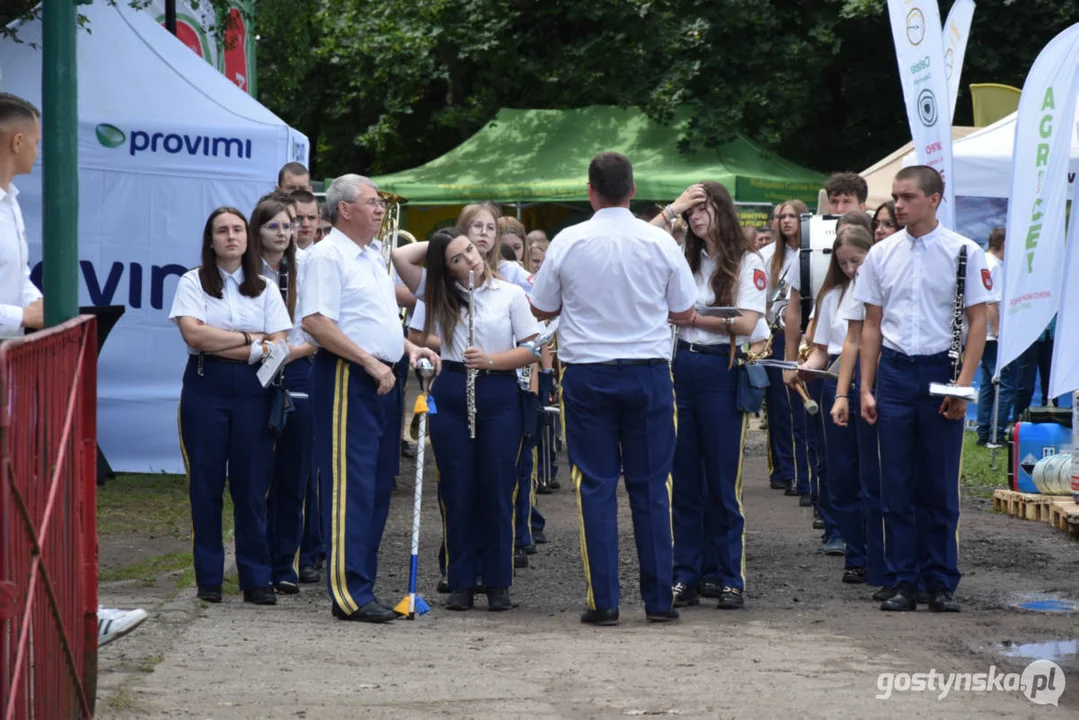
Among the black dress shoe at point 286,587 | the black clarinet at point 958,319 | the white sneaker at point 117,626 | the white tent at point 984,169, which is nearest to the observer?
the white sneaker at point 117,626

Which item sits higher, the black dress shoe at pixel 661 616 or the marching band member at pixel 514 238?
the marching band member at pixel 514 238

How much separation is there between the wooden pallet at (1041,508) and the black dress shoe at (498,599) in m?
3.68

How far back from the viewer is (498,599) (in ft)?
24.9

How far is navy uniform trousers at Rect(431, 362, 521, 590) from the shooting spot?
7551mm

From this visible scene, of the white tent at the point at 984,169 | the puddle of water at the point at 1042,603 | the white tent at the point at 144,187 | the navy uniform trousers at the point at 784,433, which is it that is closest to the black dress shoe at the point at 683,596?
the puddle of water at the point at 1042,603

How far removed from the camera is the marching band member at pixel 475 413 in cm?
755

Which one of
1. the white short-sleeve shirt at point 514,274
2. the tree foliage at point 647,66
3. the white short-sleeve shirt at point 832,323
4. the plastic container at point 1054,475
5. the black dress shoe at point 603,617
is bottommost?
the black dress shoe at point 603,617

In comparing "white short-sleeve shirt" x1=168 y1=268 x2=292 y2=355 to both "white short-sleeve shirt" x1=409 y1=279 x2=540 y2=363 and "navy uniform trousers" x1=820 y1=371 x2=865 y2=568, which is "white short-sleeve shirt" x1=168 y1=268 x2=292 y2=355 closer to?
"white short-sleeve shirt" x1=409 y1=279 x2=540 y2=363

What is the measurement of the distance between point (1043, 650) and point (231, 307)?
12.8 ft

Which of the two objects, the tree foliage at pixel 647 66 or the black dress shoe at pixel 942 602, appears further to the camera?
the tree foliage at pixel 647 66

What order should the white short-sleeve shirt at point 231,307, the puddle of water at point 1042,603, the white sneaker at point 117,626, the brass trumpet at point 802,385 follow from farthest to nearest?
the brass trumpet at point 802,385, the white short-sleeve shirt at point 231,307, the puddle of water at point 1042,603, the white sneaker at point 117,626

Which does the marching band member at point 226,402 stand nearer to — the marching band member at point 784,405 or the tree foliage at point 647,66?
the marching band member at point 784,405

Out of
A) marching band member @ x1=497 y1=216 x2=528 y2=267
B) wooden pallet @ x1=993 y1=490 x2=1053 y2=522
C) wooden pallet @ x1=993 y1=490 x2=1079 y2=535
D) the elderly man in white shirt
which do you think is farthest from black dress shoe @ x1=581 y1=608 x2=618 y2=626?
wooden pallet @ x1=993 y1=490 x2=1053 y2=522

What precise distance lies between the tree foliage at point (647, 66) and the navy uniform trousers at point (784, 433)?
36.4ft
